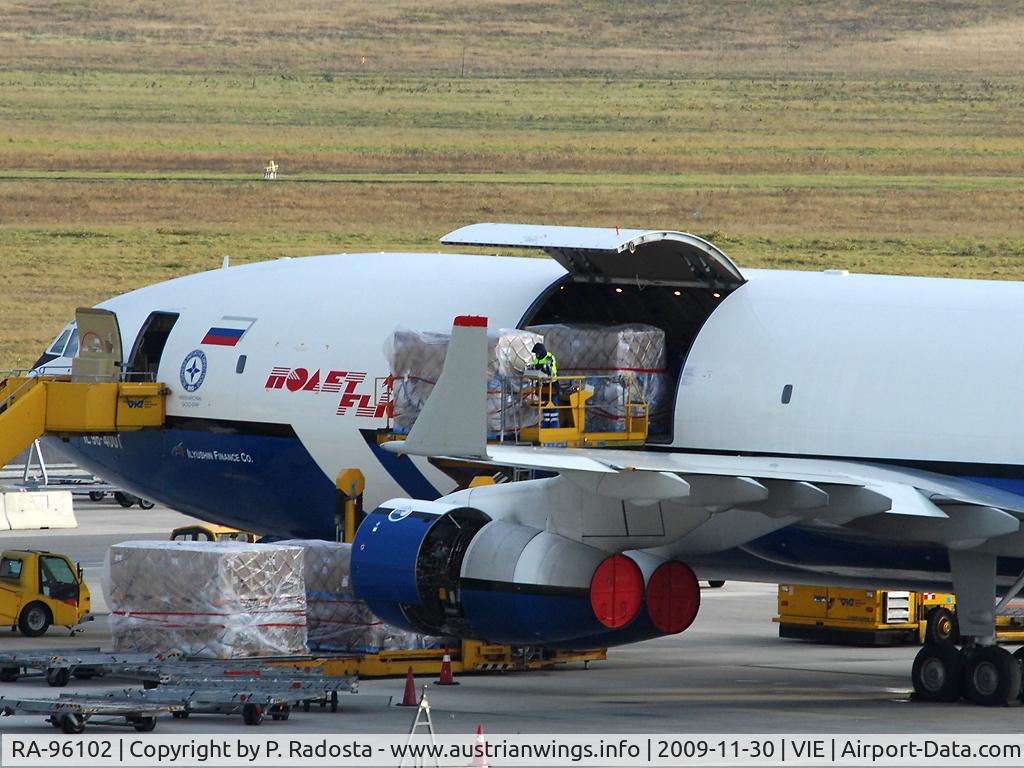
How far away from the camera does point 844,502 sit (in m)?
23.8

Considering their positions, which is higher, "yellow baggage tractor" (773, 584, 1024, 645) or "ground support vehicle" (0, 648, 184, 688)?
"yellow baggage tractor" (773, 584, 1024, 645)

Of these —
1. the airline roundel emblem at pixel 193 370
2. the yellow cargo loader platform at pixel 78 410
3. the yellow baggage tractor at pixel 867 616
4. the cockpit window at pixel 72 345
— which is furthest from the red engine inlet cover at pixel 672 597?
the cockpit window at pixel 72 345

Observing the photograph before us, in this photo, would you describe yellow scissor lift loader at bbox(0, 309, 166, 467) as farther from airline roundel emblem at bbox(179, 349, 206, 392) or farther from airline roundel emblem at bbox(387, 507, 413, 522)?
airline roundel emblem at bbox(387, 507, 413, 522)

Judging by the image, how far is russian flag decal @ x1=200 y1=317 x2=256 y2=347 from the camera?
31.2 metres

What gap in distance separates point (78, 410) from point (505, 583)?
975cm

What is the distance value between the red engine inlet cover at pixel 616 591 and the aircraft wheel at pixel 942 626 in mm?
4824

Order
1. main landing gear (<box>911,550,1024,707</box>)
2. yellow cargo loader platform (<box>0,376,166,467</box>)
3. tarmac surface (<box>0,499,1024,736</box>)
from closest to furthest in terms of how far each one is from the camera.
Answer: tarmac surface (<box>0,499,1024,736</box>) → main landing gear (<box>911,550,1024,707</box>) → yellow cargo loader platform (<box>0,376,166,467</box>)

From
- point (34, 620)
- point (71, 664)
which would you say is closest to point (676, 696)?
point (71, 664)

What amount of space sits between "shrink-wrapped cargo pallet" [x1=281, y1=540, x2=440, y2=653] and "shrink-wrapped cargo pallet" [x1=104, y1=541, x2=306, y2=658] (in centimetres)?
51

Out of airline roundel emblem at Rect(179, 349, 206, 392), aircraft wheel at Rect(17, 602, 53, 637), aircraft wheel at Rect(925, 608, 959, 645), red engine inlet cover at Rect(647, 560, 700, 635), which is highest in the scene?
airline roundel emblem at Rect(179, 349, 206, 392)

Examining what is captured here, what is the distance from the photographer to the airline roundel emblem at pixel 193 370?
3134cm

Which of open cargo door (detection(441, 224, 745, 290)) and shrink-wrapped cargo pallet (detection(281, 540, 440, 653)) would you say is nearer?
open cargo door (detection(441, 224, 745, 290))

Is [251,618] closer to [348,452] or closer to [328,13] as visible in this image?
[348,452]

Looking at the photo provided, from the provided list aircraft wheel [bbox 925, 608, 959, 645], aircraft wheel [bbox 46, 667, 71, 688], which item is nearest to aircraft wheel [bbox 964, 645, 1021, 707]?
aircraft wheel [bbox 925, 608, 959, 645]
